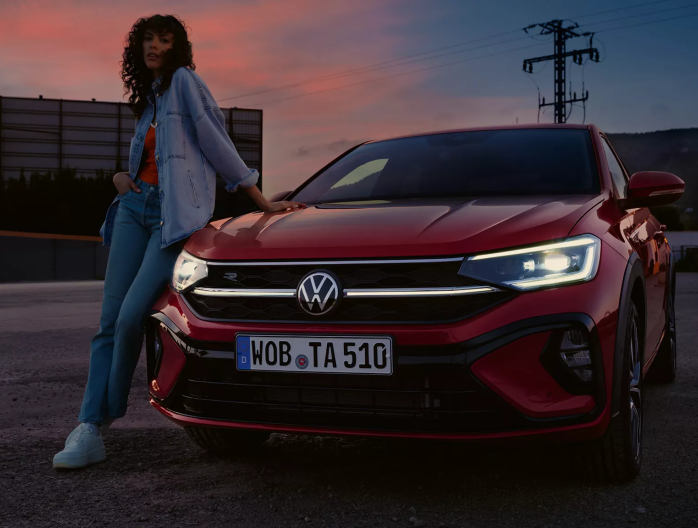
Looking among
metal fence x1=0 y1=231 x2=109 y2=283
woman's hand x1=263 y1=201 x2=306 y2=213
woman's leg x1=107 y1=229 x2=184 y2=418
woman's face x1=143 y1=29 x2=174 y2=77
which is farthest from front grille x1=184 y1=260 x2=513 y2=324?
metal fence x1=0 y1=231 x2=109 y2=283

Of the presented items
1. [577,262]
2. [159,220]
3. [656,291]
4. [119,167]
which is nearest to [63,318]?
[159,220]

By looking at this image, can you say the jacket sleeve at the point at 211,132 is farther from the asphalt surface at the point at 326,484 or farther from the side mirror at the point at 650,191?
the side mirror at the point at 650,191

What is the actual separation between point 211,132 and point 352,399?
149 cm

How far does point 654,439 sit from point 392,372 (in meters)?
1.85

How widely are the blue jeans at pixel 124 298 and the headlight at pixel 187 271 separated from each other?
0.23 metres

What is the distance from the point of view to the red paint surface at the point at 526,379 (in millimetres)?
2539

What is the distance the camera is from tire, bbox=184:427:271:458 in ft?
11.4

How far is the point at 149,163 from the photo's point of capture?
366 centimetres

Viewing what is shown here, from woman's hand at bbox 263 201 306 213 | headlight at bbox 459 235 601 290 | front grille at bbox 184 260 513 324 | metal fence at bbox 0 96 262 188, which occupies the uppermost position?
metal fence at bbox 0 96 262 188

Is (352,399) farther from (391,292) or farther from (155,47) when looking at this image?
(155,47)

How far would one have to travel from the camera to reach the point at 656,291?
4191 mm

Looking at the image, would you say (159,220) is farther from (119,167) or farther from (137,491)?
(119,167)

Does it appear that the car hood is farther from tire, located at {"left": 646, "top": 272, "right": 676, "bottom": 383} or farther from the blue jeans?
tire, located at {"left": 646, "top": 272, "right": 676, "bottom": 383}

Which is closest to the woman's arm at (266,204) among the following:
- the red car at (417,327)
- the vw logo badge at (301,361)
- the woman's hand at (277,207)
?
the woman's hand at (277,207)
